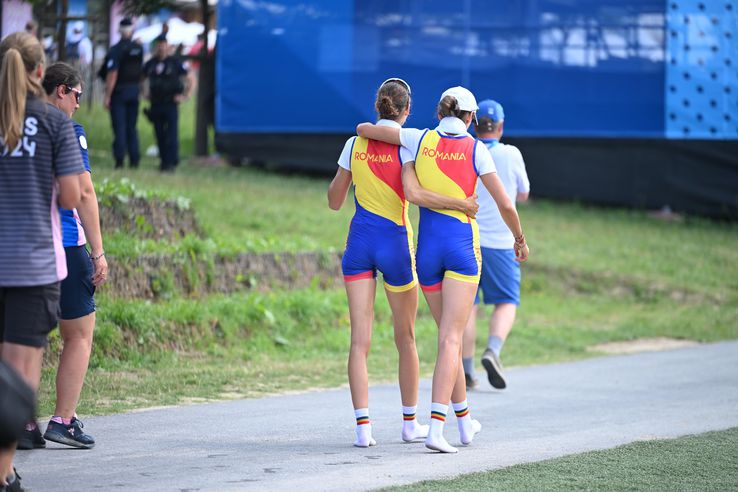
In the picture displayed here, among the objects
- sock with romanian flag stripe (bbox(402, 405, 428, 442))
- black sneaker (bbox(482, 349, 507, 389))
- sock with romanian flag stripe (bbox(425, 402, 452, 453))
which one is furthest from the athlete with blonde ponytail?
black sneaker (bbox(482, 349, 507, 389))

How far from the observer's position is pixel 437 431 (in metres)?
6.33

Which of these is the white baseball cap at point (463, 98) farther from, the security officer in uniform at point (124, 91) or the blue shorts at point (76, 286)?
the security officer in uniform at point (124, 91)

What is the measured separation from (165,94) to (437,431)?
11.7 m

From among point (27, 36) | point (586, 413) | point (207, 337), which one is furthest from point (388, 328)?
point (27, 36)

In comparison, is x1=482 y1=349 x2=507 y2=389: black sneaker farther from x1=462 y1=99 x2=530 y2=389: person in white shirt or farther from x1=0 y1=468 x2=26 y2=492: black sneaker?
x1=0 y1=468 x2=26 y2=492: black sneaker

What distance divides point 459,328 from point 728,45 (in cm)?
1356

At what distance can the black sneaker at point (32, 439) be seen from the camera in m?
6.10

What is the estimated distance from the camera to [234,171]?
64.1ft

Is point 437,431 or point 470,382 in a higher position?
point 437,431

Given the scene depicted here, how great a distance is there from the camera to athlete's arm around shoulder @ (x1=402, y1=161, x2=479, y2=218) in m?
6.35

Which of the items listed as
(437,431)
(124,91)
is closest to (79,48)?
(124,91)

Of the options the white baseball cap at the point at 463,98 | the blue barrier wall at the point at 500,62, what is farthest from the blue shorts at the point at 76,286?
the blue barrier wall at the point at 500,62

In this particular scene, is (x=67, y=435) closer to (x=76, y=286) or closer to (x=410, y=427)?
(x=76, y=286)

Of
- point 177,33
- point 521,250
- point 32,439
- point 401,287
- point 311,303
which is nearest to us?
point 32,439
